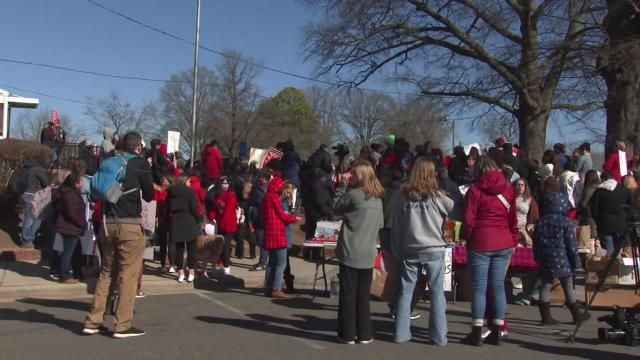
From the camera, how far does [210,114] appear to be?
59.1 meters

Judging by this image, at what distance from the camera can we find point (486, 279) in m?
6.86

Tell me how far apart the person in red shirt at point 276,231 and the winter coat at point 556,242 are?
11.2 ft

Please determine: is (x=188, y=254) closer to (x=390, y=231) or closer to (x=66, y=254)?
(x=66, y=254)

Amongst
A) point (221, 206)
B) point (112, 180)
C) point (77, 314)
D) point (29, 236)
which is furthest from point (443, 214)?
point (29, 236)

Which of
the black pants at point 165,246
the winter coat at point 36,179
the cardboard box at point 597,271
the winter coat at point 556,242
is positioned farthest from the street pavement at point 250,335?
the winter coat at point 36,179

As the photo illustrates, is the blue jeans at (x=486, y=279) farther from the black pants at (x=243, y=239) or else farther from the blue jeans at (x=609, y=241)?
the black pants at (x=243, y=239)

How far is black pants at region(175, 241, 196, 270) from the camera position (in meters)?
10.8

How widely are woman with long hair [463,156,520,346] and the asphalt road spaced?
44 centimetres

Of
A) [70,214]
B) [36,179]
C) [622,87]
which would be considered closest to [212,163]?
[36,179]

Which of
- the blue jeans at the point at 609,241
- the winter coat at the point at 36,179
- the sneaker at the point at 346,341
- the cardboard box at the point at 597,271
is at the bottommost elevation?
the sneaker at the point at 346,341

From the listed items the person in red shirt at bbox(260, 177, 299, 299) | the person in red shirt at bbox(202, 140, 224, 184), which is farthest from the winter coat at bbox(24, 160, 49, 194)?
the person in red shirt at bbox(260, 177, 299, 299)

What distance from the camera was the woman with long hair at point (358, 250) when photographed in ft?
22.6

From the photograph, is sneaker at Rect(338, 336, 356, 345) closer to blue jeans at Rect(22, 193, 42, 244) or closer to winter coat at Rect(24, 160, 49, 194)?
blue jeans at Rect(22, 193, 42, 244)

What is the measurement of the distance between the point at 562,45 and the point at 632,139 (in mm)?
3259
